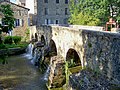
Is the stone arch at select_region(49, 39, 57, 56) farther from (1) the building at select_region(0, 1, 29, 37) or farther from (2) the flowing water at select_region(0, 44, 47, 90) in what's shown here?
(1) the building at select_region(0, 1, 29, 37)

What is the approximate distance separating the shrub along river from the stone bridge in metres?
3.03

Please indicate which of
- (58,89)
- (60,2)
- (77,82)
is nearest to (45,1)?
(60,2)

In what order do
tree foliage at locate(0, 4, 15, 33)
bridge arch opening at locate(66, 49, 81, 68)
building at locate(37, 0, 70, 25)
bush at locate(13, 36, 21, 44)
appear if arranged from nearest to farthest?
1. tree foliage at locate(0, 4, 15, 33)
2. bridge arch opening at locate(66, 49, 81, 68)
3. bush at locate(13, 36, 21, 44)
4. building at locate(37, 0, 70, 25)

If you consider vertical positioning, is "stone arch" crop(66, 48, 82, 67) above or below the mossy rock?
above

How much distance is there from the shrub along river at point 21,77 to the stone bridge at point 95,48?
3032mm

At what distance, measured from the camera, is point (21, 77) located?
2125cm

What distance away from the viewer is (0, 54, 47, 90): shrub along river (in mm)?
18609

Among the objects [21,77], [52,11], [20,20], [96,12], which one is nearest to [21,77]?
[21,77]

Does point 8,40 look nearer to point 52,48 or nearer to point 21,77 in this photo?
point 52,48

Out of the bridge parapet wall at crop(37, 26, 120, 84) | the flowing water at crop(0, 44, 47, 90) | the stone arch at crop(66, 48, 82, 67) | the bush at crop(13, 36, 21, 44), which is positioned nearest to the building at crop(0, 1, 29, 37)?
the bush at crop(13, 36, 21, 44)

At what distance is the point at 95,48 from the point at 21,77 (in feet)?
32.7

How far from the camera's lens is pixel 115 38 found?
435 inches

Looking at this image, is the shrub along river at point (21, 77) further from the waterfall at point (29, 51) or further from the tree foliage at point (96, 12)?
the tree foliage at point (96, 12)

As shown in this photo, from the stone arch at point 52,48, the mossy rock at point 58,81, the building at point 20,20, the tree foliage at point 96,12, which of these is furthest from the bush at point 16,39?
the mossy rock at point 58,81
